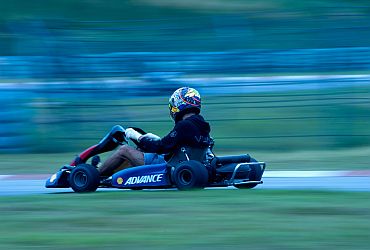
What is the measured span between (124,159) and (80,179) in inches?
21.9

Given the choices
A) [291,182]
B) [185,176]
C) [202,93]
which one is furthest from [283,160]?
[185,176]

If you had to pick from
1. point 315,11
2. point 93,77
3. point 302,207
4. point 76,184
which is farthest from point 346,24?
point 302,207

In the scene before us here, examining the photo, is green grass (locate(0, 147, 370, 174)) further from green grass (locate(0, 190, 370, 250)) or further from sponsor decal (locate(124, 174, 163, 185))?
green grass (locate(0, 190, 370, 250))

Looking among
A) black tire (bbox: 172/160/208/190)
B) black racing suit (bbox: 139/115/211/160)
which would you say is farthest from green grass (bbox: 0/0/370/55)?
black tire (bbox: 172/160/208/190)

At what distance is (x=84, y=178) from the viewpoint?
10.2 metres

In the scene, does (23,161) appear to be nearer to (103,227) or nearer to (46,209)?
(46,209)

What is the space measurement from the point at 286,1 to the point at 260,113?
2133cm

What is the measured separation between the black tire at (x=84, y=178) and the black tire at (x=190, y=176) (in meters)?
0.97

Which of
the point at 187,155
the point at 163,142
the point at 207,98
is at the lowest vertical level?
the point at 187,155

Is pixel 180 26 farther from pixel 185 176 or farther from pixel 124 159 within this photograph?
pixel 185 176

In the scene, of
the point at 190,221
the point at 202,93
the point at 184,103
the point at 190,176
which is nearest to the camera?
the point at 190,221

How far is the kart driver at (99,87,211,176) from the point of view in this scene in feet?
32.5

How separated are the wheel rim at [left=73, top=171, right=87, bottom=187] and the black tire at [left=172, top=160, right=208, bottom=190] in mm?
1102

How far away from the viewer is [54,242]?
6.33 meters
